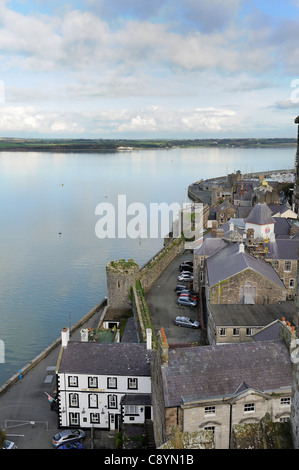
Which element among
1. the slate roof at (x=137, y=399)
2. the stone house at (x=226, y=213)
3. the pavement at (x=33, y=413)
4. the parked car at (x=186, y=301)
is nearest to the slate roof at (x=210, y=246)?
the parked car at (x=186, y=301)

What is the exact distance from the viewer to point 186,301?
31.9 metres

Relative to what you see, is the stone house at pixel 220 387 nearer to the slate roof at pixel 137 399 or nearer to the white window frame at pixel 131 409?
the slate roof at pixel 137 399

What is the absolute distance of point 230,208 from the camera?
2138 inches

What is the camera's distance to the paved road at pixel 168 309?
26750 mm

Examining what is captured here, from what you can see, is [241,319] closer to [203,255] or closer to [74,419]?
[74,419]

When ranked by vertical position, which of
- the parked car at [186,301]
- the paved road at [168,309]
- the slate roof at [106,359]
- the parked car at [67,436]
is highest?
the slate roof at [106,359]

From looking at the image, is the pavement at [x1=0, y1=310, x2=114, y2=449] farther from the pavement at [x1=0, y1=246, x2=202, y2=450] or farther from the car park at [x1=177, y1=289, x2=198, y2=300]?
the car park at [x1=177, y1=289, x2=198, y2=300]

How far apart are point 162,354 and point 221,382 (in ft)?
7.14

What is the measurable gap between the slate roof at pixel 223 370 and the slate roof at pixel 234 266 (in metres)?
10.7

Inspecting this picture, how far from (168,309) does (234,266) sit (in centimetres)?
708

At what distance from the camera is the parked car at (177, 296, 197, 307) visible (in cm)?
3169

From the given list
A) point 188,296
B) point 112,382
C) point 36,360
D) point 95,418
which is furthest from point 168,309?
point 95,418
